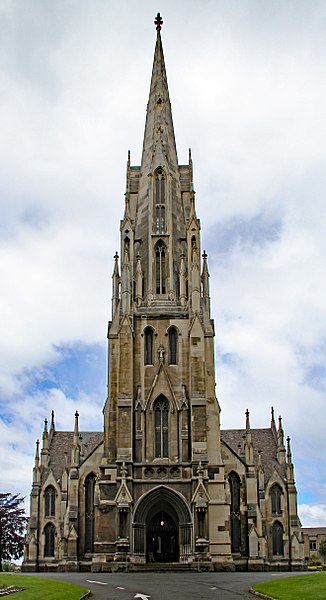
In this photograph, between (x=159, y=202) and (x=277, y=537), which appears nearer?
(x=159, y=202)

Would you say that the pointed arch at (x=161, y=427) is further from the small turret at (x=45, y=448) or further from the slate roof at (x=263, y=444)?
the small turret at (x=45, y=448)

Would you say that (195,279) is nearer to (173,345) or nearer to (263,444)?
(173,345)

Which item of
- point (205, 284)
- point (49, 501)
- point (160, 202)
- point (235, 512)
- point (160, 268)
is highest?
point (160, 202)

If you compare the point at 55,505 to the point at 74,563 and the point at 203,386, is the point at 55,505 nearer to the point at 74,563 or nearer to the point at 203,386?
the point at 74,563

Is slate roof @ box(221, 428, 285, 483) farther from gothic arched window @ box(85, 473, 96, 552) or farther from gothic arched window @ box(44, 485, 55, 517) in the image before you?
gothic arched window @ box(44, 485, 55, 517)

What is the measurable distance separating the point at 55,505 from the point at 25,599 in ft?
124

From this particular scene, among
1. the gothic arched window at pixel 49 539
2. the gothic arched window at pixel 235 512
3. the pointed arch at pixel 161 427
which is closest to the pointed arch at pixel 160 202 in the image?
the pointed arch at pixel 161 427

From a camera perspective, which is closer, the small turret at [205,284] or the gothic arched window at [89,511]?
the gothic arched window at [89,511]

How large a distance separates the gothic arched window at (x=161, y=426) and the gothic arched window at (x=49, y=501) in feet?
47.9

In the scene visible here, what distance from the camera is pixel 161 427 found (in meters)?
46.9

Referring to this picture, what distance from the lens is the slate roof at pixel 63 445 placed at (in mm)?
58781

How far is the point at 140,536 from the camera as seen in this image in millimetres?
44469

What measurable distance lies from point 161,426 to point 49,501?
15.3 m

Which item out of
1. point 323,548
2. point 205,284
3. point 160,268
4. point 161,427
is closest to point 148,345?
point 161,427
